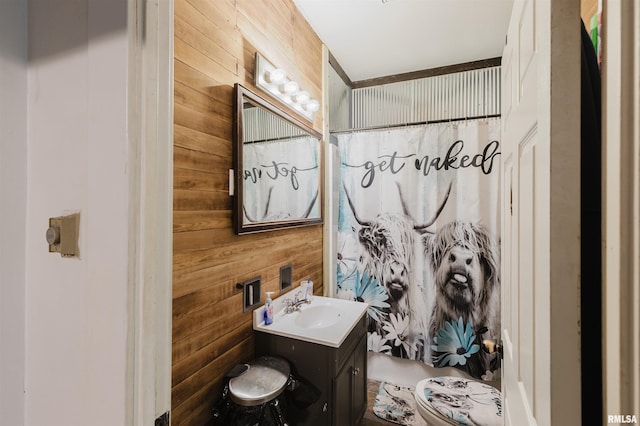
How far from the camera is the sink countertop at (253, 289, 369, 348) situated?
1.35 metres

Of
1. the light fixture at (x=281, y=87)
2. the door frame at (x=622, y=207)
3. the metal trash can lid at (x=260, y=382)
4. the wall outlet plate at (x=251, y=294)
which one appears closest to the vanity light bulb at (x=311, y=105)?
the light fixture at (x=281, y=87)

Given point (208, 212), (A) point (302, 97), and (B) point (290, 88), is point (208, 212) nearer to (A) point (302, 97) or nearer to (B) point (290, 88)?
(B) point (290, 88)

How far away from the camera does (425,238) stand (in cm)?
205

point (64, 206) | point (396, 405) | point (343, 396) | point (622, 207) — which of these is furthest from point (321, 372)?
point (622, 207)

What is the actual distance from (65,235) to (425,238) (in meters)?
1.97

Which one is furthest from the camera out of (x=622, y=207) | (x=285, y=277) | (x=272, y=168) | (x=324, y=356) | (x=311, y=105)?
(x=311, y=105)

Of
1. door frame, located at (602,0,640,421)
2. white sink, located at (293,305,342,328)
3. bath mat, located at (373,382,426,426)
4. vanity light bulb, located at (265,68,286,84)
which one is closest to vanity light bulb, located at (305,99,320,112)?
vanity light bulb, located at (265,68,286,84)

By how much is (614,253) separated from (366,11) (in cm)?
204

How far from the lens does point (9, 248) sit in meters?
0.65

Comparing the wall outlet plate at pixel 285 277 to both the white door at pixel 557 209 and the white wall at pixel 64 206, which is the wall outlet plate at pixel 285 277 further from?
the white door at pixel 557 209

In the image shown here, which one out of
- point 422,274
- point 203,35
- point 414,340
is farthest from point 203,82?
point 414,340

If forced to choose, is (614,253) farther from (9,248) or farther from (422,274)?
(422,274)

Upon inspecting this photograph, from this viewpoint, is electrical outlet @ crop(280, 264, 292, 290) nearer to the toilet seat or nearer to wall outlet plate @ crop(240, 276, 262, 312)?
wall outlet plate @ crop(240, 276, 262, 312)

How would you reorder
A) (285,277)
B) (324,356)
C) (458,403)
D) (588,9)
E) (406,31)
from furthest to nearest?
1. (406,31)
2. (285,277)
3. (458,403)
4. (324,356)
5. (588,9)
